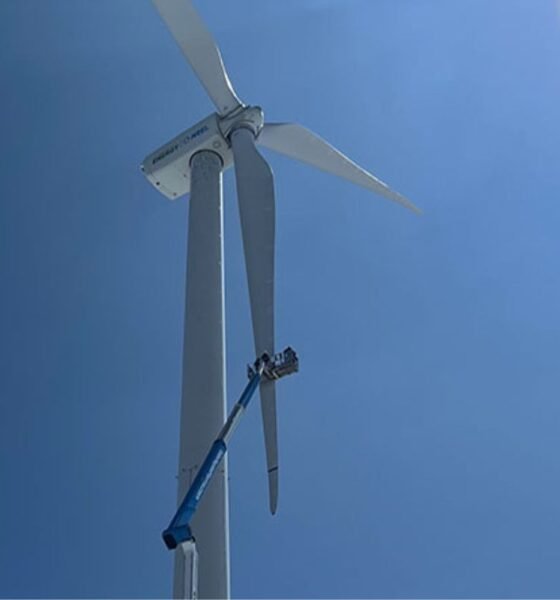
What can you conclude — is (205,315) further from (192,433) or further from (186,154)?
(186,154)

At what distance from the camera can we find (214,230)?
39.6 ft

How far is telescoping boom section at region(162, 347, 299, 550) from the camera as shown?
668cm

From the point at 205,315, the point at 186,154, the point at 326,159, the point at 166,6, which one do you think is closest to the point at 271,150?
the point at 326,159

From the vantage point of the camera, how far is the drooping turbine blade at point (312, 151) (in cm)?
1523

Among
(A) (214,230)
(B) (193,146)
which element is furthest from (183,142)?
(A) (214,230)

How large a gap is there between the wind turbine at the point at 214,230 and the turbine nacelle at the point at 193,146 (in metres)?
0.02

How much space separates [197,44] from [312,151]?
3.20 metres

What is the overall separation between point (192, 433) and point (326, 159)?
7.74m

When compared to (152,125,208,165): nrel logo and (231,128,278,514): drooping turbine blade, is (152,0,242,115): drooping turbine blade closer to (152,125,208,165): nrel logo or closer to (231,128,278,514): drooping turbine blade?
(152,125,208,165): nrel logo

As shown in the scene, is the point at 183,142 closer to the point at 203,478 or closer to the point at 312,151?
the point at 312,151

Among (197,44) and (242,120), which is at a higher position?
(197,44)

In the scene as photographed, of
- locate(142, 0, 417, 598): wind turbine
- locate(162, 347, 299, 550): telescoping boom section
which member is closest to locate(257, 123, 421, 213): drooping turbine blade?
locate(142, 0, 417, 598): wind turbine

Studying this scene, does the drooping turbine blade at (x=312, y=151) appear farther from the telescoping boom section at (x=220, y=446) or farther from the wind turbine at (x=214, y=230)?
the telescoping boom section at (x=220, y=446)

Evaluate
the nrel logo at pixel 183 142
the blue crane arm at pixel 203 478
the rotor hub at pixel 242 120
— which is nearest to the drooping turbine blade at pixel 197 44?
the rotor hub at pixel 242 120
